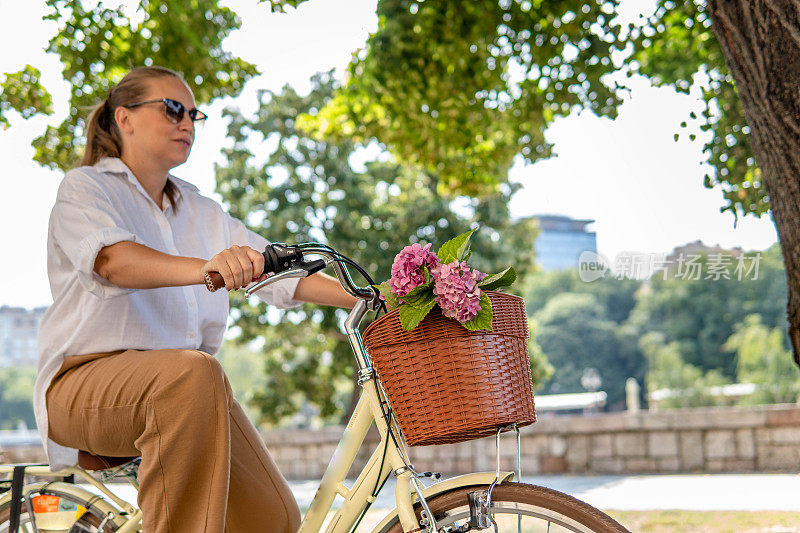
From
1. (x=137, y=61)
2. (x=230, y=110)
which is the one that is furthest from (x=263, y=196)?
(x=137, y=61)

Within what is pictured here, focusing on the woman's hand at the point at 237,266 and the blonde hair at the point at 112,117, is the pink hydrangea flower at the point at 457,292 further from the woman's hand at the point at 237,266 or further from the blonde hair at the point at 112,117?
the blonde hair at the point at 112,117

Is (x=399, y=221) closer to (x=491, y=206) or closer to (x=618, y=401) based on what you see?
(x=491, y=206)

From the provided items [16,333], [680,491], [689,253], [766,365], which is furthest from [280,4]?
[16,333]

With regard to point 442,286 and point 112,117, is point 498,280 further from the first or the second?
point 112,117

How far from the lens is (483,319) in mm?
1715

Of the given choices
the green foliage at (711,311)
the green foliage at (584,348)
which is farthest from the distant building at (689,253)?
the green foliage at (584,348)

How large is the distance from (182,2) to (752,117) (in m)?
5.06

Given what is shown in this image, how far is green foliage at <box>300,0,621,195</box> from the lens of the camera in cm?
614

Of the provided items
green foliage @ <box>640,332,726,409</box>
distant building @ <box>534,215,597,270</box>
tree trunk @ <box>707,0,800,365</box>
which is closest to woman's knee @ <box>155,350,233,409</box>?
tree trunk @ <box>707,0,800,365</box>

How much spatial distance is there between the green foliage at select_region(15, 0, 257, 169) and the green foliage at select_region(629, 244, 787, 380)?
2074 inches

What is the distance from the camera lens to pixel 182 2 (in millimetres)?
6891

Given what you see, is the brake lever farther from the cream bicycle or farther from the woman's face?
the woman's face

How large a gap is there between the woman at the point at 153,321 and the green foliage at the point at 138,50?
4645mm

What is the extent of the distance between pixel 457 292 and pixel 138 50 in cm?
592
